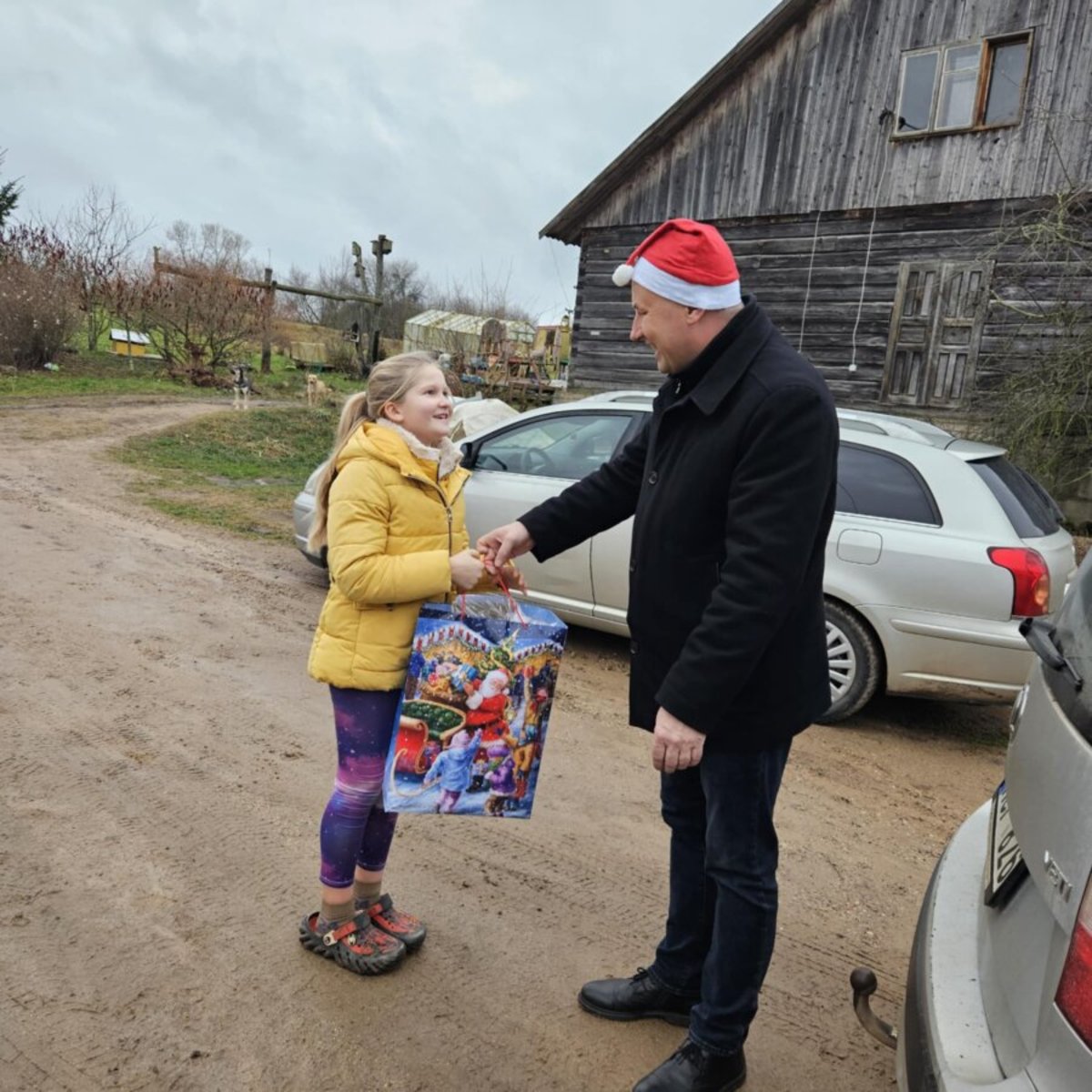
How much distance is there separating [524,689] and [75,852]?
1754 millimetres

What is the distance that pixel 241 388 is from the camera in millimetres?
17922

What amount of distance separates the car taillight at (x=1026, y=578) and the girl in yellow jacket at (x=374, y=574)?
116 inches

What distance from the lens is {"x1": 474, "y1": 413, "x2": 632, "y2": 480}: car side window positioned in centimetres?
555

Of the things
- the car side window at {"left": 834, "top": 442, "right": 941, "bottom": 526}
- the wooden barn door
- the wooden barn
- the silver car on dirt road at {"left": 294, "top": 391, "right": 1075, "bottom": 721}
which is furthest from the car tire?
the wooden barn door

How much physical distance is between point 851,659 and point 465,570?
120 inches

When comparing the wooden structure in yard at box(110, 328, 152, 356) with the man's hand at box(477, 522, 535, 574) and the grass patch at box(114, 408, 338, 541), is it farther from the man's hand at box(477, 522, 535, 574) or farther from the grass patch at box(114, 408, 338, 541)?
the man's hand at box(477, 522, 535, 574)

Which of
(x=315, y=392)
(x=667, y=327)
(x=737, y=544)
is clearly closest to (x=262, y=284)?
(x=315, y=392)

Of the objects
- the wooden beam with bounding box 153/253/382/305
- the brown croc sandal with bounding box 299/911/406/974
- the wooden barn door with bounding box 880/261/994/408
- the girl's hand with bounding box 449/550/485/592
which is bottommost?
the brown croc sandal with bounding box 299/911/406/974

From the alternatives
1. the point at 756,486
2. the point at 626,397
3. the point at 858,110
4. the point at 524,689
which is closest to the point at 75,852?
the point at 524,689

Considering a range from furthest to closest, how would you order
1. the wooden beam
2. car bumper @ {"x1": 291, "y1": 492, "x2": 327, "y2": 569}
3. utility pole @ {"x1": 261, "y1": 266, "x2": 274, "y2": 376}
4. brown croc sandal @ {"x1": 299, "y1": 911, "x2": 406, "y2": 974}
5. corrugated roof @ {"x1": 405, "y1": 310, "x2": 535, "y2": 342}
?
corrugated roof @ {"x1": 405, "y1": 310, "x2": 535, "y2": 342} → utility pole @ {"x1": 261, "y1": 266, "x2": 274, "y2": 376} → the wooden beam → car bumper @ {"x1": 291, "y1": 492, "x2": 327, "y2": 569} → brown croc sandal @ {"x1": 299, "y1": 911, "x2": 406, "y2": 974}

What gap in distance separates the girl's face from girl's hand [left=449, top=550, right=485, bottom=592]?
34cm

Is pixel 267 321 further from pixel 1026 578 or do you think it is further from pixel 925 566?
pixel 1026 578

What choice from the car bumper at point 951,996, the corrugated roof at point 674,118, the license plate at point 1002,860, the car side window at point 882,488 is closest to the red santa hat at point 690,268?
the license plate at point 1002,860

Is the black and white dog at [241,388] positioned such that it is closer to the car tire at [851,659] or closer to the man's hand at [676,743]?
the car tire at [851,659]
